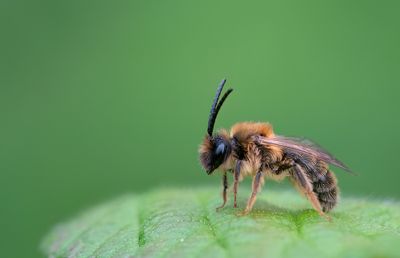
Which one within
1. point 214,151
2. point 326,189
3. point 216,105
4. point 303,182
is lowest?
point 326,189

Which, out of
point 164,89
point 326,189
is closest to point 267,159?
point 326,189

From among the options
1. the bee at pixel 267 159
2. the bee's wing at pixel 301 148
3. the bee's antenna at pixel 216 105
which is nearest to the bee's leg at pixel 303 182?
the bee at pixel 267 159

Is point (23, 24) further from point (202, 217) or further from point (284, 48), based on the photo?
point (202, 217)

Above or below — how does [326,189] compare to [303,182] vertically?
below

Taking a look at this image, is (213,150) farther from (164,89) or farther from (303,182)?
(164,89)

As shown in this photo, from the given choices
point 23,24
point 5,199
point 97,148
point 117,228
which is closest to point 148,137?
point 97,148

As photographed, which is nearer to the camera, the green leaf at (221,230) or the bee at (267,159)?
the green leaf at (221,230)

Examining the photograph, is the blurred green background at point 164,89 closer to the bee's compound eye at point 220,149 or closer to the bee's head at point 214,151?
the bee's head at point 214,151
